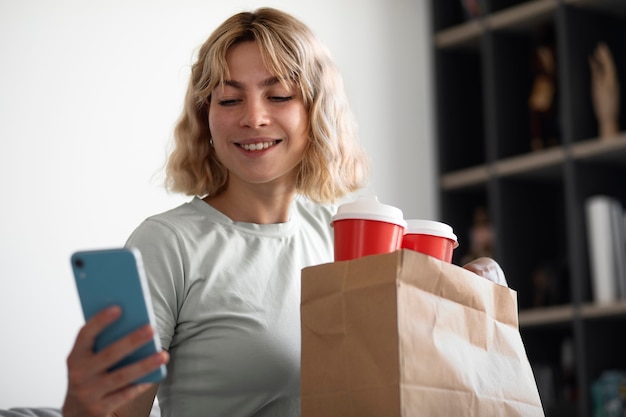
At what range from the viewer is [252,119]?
4.59 feet

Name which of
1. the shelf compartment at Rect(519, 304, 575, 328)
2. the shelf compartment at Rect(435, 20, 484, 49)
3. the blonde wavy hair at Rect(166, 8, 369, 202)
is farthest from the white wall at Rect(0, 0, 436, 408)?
the shelf compartment at Rect(519, 304, 575, 328)

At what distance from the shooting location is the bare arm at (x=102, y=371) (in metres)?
0.95

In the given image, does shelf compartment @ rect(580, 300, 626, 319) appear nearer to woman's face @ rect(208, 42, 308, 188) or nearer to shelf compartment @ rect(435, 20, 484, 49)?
shelf compartment @ rect(435, 20, 484, 49)

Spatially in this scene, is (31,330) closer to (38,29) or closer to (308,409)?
(38,29)

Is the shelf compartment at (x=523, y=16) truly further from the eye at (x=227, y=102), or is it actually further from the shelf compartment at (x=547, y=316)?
the eye at (x=227, y=102)

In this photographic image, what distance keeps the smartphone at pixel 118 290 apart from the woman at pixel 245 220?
A: 1.02 ft

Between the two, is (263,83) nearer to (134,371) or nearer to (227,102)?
(227,102)

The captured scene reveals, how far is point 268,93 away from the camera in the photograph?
1.44 metres

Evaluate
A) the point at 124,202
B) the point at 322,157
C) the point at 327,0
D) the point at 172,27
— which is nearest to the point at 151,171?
the point at 124,202

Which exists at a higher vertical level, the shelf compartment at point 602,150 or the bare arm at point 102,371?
the shelf compartment at point 602,150

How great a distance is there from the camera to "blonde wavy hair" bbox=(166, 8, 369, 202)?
4.79ft

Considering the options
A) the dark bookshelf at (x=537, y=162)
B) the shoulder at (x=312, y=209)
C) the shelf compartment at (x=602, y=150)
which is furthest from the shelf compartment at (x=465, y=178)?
the shoulder at (x=312, y=209)

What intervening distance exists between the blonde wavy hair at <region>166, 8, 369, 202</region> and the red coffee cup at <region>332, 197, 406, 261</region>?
0.36 m

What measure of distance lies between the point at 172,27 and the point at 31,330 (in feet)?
3.33
